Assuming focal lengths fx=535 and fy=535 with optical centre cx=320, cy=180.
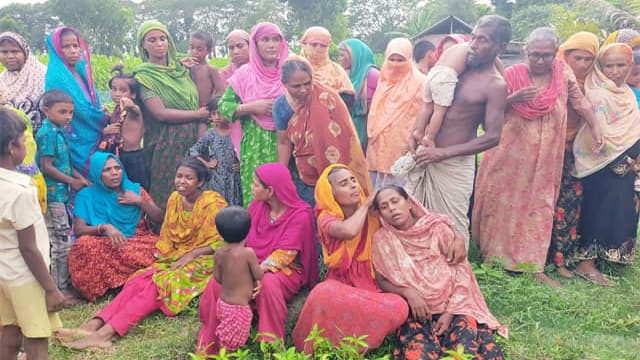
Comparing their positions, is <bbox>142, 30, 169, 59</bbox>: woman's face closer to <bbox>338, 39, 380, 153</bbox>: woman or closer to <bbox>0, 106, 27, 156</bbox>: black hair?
<bbox>338, 39, 380, 153</bbox>: woman

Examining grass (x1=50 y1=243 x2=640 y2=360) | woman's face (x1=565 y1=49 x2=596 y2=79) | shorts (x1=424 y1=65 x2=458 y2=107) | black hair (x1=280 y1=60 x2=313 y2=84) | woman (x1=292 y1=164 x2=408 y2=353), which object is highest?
woman's face (x1=565 y1=49 x2=596 y2=79)

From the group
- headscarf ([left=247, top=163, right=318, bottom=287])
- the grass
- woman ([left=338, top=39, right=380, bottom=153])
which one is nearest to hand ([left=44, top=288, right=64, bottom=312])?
the grass

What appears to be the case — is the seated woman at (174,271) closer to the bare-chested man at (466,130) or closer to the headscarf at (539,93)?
the bare-chested man at (466,130)

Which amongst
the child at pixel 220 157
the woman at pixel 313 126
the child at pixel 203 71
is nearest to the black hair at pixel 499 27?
the woman at pixel 313 126

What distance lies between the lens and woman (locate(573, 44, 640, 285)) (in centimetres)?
450

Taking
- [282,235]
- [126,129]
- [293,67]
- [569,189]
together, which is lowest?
[282,235]

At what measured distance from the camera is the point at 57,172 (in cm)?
406

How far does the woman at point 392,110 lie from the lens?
4.61m

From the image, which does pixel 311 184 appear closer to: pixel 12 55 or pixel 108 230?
pixel 108 230

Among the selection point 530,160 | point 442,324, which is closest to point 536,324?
point 442,324

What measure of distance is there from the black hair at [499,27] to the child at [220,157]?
2.28 m

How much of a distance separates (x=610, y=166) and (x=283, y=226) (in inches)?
115

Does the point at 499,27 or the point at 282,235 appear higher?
the point at 499,27

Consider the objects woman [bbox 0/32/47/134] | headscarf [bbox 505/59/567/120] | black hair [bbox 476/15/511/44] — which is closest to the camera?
black hair [bbox 476/15/511/44]
